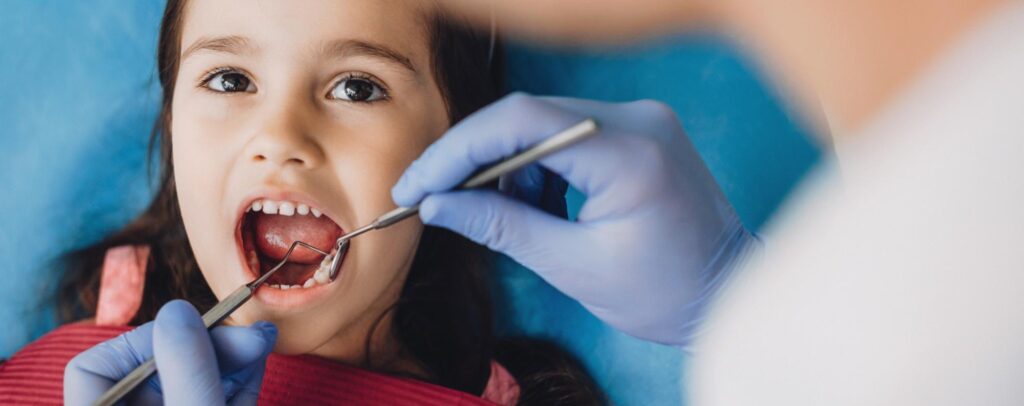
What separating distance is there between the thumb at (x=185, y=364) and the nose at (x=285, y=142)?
22 cm

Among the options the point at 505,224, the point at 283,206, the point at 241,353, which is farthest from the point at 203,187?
the point at 505,224

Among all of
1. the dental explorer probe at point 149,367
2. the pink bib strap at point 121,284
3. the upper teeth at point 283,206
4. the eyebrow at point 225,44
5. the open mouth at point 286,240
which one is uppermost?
the eyebrow at point 225,44

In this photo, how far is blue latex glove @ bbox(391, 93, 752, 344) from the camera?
98 centimetres

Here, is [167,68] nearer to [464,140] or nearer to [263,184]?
[263,184]

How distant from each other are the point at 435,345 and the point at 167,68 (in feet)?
1.96

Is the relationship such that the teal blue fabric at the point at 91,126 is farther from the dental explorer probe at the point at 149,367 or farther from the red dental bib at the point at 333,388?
the dental explorer probe at the point at 149,367

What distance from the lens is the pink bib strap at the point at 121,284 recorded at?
147 centimetres

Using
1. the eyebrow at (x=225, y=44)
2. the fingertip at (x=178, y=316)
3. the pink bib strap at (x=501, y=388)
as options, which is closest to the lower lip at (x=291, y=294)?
the fingertip at (x=178, y=316)

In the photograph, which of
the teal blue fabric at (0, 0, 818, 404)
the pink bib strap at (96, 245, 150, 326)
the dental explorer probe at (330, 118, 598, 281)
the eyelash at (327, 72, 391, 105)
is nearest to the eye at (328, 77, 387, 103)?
the eyelash at (327, 72, 391, 105)

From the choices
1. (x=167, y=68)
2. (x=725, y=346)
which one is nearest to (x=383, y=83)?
(x=167, y=68)

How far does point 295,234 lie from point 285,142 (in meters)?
0.20

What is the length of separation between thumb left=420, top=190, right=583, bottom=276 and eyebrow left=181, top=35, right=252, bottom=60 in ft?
1.14

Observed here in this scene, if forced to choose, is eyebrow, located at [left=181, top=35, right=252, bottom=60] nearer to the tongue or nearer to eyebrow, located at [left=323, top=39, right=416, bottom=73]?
eyebrow, located at [left=323, top=39, right=416, bottom=73]

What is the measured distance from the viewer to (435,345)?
4.88 ft
